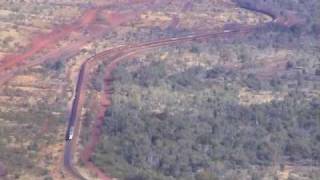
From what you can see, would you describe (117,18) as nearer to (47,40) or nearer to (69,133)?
(47,40)

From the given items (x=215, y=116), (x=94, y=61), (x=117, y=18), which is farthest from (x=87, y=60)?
(x=117, y=18)

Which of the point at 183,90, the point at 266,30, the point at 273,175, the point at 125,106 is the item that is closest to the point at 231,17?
the point at 266,30

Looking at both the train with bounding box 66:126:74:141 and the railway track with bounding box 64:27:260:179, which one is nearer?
Answer: the railway track with bounding box 64:27:260:179

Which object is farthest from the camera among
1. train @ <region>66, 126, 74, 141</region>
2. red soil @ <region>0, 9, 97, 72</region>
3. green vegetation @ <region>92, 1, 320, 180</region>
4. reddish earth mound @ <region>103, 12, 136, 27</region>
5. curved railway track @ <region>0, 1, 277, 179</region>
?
reddish earth mound @ <region>103, 12, 136, 27</region>

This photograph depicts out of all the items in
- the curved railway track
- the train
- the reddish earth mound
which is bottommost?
the train

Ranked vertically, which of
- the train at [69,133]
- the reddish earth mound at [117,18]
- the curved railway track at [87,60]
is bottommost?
the train at [69,133]

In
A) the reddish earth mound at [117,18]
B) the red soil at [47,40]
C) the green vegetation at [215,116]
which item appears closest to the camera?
the green vegetation at [215,116]

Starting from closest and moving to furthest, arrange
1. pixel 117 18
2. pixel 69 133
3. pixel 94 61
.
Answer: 1. pixel 69 133
2. pixel 94 61
3. pixel 117 18

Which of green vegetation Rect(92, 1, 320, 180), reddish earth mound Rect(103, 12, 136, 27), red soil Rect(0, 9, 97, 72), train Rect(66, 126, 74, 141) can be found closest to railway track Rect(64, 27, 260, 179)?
train Rect(66, 126, 74, 141)

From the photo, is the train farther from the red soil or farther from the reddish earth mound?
the reddish earth mound

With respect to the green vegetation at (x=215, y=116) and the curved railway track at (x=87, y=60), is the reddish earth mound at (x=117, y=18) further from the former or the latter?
the green vegetation at (x=215, y=116)

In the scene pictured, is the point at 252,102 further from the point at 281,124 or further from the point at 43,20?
the point at 43,20

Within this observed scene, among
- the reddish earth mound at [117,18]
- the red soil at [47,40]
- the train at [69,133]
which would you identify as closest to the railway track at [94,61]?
the train at [69,133]

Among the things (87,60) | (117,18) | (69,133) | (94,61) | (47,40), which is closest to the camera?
(69,133)
